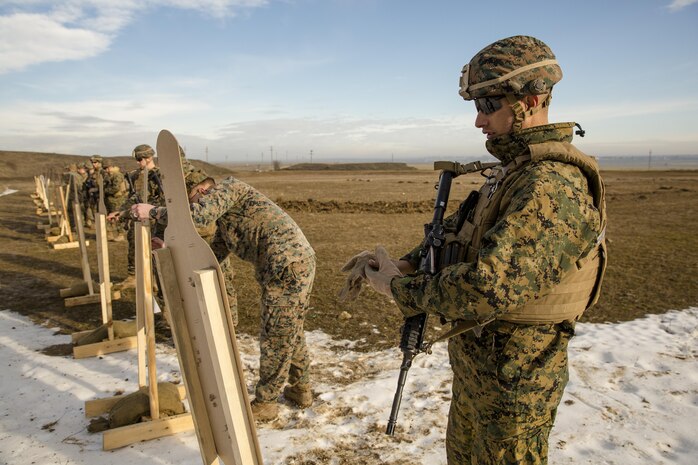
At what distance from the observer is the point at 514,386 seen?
6.19 ft

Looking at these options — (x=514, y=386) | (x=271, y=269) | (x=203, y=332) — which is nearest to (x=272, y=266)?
(x=271, y=269)

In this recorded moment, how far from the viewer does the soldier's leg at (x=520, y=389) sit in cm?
187

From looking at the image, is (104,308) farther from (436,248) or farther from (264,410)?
(436,248)

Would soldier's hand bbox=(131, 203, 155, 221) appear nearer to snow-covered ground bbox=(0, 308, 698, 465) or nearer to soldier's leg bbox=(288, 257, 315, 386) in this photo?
soldier's leg bbox=(288, 257, 315, 386)

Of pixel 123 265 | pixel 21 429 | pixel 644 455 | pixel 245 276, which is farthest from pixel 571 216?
pixel 123 265

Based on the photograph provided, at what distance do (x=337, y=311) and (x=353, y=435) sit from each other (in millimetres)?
2978

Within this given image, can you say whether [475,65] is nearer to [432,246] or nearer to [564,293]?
[432,246]

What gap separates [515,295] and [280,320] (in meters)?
2.53

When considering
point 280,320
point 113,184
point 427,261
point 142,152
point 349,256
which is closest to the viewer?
point 427,261

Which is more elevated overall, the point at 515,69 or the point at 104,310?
the point at 515,69

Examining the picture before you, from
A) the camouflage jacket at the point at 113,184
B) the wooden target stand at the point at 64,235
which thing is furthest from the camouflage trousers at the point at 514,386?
the camouflage jacket at the point at 113,184

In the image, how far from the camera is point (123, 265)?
966 centimetres

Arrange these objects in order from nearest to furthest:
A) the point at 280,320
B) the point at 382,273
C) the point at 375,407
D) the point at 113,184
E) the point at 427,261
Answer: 1. the point at 382,273
2. the point at 427,261
3. the point at 280,320
4. the point at 375,407
5. the point at 113,184

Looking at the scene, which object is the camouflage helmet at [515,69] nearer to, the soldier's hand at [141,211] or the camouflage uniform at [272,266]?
the camouflage uniform at [272,266]
